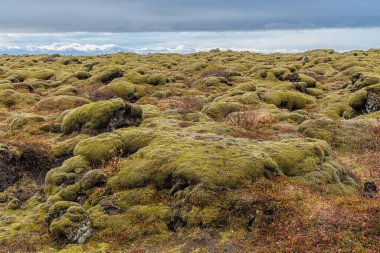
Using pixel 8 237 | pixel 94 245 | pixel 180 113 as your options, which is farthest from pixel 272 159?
pixel 180 113

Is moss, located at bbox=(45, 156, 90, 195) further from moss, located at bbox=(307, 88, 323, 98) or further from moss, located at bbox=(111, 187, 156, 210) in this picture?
moss, located at bbox=(307, 88, 323, 98)

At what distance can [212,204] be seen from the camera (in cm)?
1853

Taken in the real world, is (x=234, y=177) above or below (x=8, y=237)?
above

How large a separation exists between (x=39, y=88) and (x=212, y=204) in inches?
2730

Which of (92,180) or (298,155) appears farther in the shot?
(298,155)

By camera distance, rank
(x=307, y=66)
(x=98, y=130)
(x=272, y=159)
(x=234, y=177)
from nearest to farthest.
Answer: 1. (x=234, y=177)
2. (x=272, y=159)
3. (x=98, y=130)
4. (x=307, y=66)

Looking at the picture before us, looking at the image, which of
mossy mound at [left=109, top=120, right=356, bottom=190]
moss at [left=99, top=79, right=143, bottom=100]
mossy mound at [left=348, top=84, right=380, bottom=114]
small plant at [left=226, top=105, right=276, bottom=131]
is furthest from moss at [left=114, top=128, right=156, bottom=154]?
moss at [left=99, top=79, right=143, bottom=100]

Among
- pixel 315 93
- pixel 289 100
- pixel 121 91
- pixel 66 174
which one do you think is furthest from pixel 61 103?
Answer: pixel 315 93

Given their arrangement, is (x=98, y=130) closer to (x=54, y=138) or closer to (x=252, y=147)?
(x=54, y=138)

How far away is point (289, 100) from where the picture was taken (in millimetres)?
55719

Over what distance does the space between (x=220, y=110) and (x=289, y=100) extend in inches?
657

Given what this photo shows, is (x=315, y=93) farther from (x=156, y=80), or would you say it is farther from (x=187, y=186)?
(x=187, y=186)

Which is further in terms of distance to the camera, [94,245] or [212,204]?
[212,204]

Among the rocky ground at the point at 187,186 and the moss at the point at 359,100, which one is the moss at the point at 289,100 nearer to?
the moss at the point at 359,100
